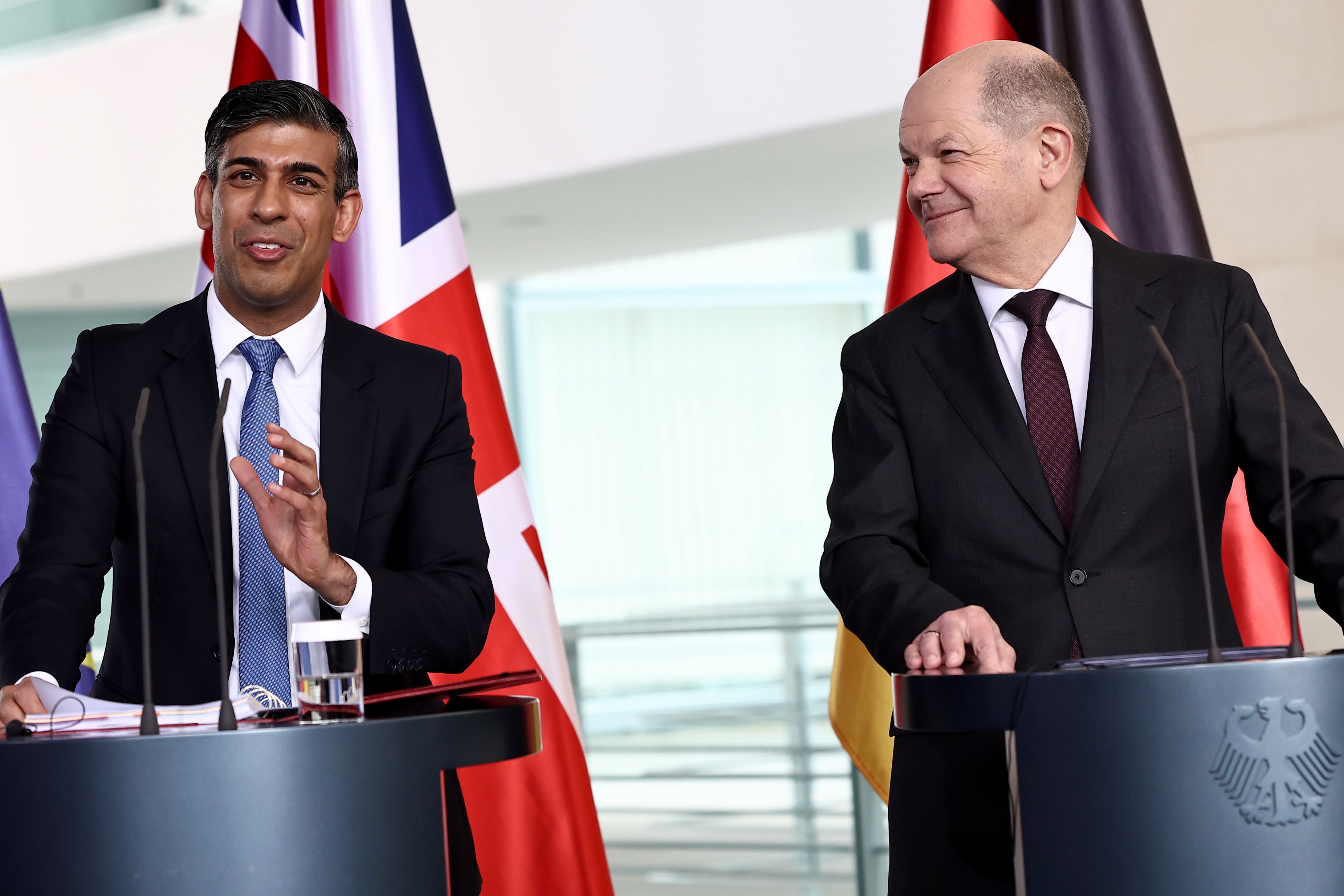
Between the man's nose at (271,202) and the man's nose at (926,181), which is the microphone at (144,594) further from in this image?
the man's nose at (926,181)

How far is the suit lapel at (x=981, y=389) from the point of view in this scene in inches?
75.4

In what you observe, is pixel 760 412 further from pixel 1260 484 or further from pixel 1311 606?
pixel 1260 484

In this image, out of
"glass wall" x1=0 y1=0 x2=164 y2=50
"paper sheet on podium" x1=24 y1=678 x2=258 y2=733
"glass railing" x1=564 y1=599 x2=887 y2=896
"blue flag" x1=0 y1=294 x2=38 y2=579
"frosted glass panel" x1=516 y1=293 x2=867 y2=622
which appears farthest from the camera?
"frosted glass panel" x1=516 y1=293 x2=867 y2=622

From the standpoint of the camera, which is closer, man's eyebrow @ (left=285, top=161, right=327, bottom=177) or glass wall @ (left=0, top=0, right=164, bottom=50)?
man's eyebrow @ (left=285, top=161, right=327, bottom=177)

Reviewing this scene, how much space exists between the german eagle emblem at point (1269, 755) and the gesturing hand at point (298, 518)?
1010mm

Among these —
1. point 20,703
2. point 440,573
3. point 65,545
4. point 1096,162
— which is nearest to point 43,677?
point 20,703

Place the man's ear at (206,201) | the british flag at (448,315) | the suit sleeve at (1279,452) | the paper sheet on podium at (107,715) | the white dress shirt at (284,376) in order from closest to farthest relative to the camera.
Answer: the paper sheet on podium at (107,715) → the suit sleeve at (1279,452) → the white dress shirt at (284,376) → the man's ear at (206,201) → the british flag at (448,315)

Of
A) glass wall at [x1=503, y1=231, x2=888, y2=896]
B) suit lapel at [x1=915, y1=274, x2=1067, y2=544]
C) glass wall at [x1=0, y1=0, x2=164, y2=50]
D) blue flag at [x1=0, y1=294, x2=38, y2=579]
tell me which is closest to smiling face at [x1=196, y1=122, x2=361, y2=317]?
suit lapel at [x1=915, y1=274, x2=1067, y2=544]

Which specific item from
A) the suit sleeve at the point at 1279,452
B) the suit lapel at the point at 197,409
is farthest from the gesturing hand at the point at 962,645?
the suit lapel at the point at 197,409

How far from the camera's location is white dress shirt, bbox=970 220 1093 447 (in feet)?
6.58

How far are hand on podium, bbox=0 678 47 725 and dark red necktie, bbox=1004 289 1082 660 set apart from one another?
4.18 ft

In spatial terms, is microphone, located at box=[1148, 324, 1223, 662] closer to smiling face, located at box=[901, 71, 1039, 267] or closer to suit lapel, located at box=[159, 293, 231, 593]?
smiling face, located at box=[901, 71, 1039, 267]

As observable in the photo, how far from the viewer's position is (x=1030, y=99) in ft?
6.65

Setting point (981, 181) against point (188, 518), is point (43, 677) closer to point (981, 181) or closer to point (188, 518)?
point (188, 518)
